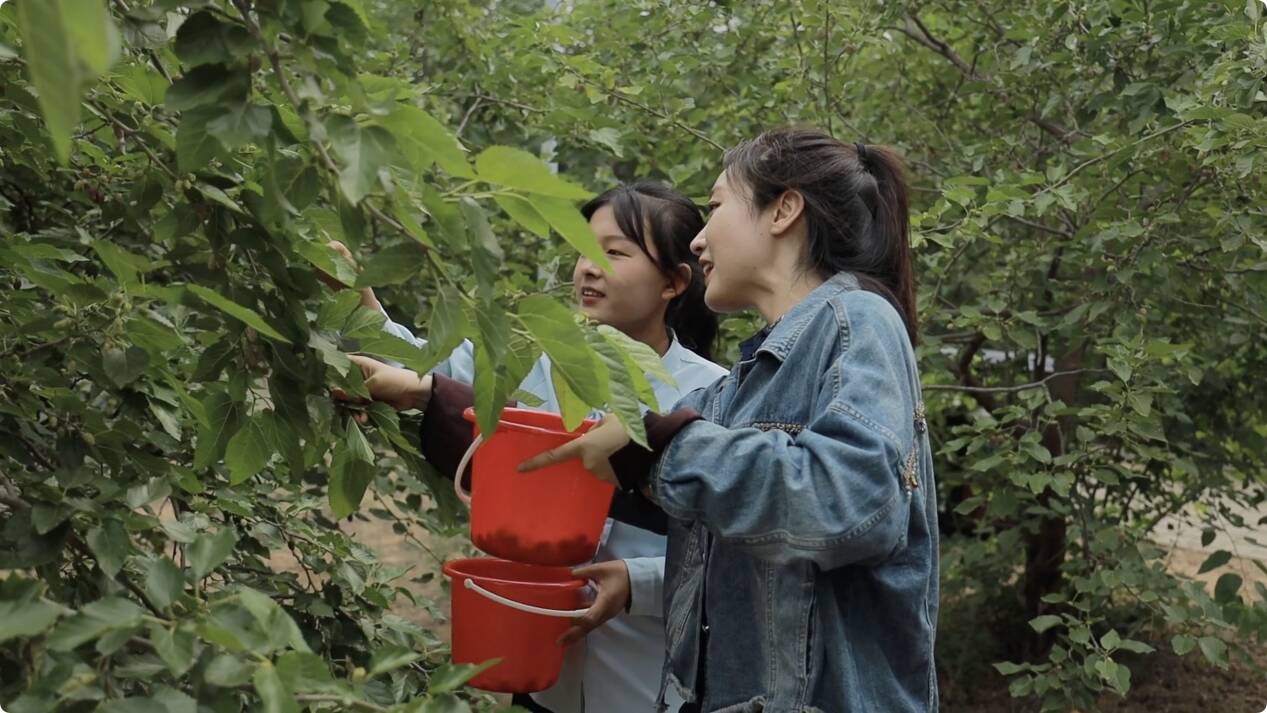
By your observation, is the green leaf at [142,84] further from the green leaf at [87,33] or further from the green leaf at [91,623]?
Result: the green leaf at [87,33]

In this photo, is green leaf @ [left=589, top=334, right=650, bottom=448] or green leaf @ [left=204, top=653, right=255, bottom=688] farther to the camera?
green leaf @ [left=589, top=334, right=650, bottom=448]

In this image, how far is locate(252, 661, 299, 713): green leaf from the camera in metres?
1.18

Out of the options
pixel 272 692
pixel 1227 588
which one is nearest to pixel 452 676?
pixel 272 692

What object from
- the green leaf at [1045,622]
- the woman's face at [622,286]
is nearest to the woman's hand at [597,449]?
the woman's face at [622,286]

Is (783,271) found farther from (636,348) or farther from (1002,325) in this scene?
(1002,325)

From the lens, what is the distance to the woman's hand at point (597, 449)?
6.11 feet

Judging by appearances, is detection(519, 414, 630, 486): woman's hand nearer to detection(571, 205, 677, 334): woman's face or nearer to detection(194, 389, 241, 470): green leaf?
detection(194, 389, 241, 470): green leaf

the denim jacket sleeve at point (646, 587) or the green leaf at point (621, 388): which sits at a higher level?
the green leaf at point (621, 388)

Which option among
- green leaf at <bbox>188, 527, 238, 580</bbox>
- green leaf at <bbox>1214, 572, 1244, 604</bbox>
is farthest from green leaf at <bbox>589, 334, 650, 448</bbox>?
green leaf at <bbox>1214, 572, 1244, 604</bbox>

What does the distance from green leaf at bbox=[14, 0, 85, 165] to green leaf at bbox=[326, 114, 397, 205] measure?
389 millimetres

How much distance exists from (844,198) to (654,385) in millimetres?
638

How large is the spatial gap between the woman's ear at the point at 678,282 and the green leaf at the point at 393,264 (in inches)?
55.3

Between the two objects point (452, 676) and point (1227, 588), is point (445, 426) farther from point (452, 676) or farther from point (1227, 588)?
point (1227, 588)

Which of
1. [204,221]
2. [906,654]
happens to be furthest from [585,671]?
[204,221]
